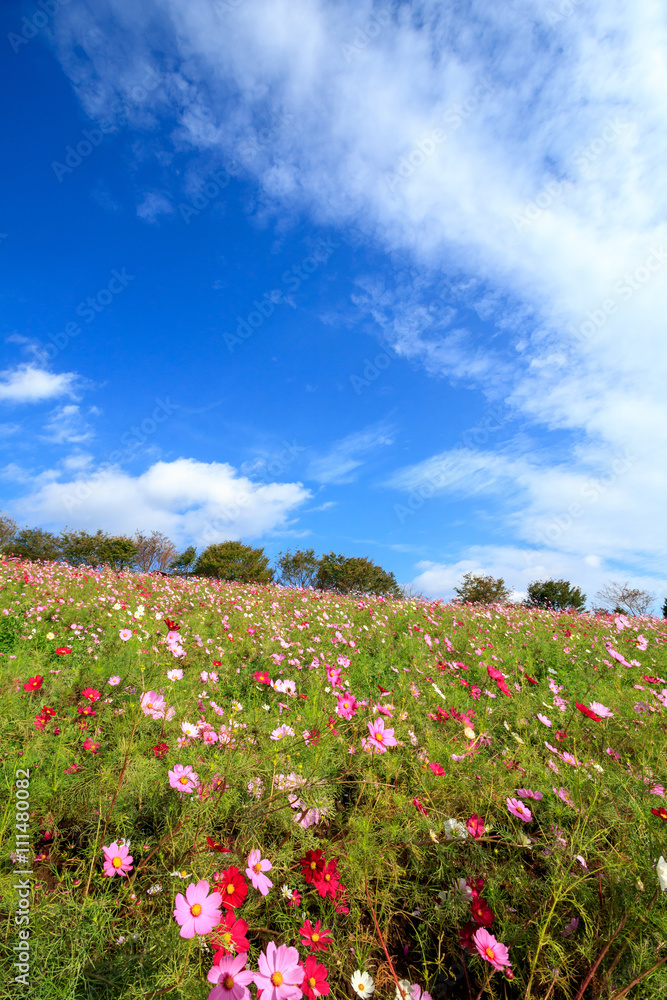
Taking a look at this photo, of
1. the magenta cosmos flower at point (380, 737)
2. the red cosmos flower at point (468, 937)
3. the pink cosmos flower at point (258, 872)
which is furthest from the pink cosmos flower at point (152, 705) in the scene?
the red cosmos flower at point (468, 937)

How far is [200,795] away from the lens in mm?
1688

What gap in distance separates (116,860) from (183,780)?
30 centimetres

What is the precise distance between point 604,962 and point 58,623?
576 cm

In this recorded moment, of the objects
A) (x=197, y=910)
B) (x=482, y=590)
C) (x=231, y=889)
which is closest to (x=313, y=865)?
(x=231, y=889)

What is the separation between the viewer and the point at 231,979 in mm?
1014

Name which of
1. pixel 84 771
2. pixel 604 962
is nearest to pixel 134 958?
pixel 84 771

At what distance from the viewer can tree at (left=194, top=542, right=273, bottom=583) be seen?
26.3 meters

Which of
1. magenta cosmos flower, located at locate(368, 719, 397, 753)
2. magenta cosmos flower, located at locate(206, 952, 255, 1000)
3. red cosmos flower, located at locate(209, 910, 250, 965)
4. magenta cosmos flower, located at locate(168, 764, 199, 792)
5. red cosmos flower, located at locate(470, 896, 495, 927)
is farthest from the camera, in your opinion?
magenta cosmos flower, located at locate(368, 719, 397, 753)

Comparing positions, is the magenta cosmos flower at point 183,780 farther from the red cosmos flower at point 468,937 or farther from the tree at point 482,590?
the tree at point 482,590

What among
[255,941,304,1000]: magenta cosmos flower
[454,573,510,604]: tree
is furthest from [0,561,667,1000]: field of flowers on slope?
[454,573,510,604]: tree

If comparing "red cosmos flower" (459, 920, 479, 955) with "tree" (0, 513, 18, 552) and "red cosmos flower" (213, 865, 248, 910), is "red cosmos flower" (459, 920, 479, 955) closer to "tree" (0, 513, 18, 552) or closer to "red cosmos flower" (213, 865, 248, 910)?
"red cosmos flower" (213, 865, 248, 910)

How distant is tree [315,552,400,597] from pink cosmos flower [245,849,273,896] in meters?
24.3

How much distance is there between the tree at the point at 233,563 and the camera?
26297mm

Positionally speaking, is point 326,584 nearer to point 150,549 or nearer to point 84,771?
point 150,549
